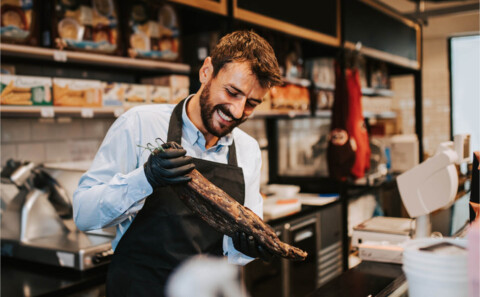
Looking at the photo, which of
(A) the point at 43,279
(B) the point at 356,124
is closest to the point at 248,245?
(A) the point at 43,279

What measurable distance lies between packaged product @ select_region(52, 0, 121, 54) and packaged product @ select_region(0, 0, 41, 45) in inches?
4.2

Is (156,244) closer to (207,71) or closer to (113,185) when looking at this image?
(113,185)

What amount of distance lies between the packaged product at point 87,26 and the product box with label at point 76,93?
0.68 feet

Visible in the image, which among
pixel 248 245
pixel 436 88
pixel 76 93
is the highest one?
pixel 436 88

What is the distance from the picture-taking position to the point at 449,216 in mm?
2957

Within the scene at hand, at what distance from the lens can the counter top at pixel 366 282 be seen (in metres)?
1.66

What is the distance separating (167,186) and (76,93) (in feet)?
4.16

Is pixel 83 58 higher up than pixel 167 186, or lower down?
higher up

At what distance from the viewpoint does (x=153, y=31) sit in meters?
3.04

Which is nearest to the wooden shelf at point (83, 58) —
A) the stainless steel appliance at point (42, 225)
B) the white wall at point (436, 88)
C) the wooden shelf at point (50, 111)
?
the wooden shelf at point (50, 111)

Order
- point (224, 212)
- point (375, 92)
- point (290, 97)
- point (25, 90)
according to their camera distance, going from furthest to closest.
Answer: point (375, 92) → point (290, 97) → point (25, 90) → point (224, 212)

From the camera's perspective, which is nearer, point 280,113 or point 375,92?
point 280,113

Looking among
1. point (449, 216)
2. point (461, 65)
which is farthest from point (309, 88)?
point (461, 65)

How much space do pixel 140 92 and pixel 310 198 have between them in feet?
6.60
